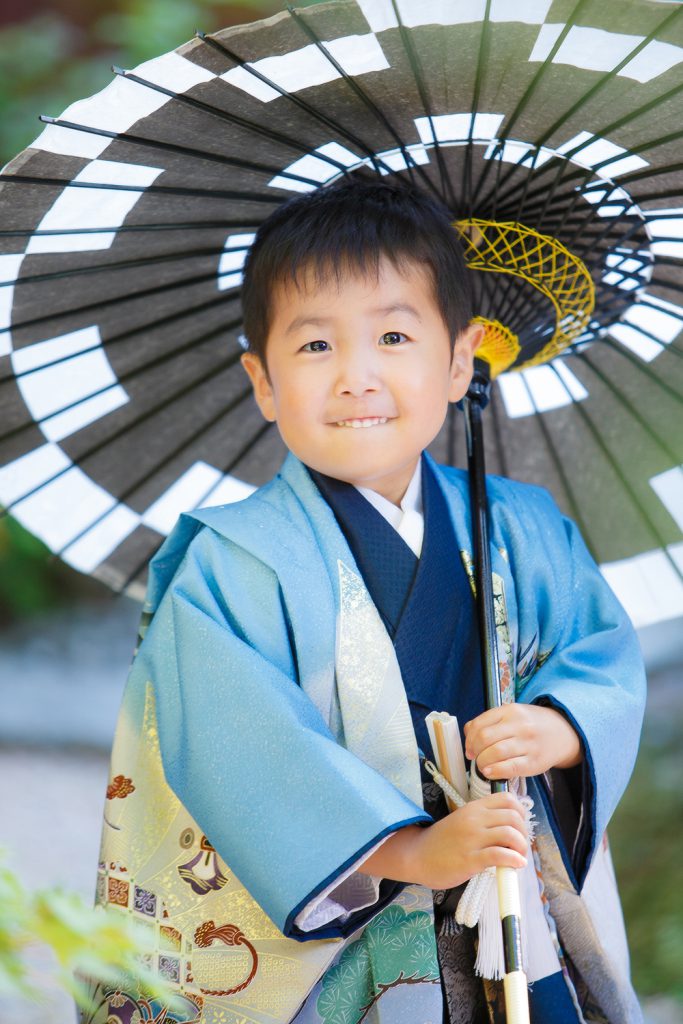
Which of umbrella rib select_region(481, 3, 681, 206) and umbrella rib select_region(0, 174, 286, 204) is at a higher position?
umbrella rib select_region(0, 174, 286, 204)

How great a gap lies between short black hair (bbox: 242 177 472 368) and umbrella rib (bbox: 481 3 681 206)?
169 mm

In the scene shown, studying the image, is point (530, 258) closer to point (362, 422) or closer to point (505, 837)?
point (362, 422)

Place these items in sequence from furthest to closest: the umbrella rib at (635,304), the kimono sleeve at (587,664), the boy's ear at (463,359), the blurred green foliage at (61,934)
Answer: the umbrella rib at (635,304) → the boy's ear at (463,359) → the kimono sleeve at (587,664) → the blurred green foliage at (61,934)

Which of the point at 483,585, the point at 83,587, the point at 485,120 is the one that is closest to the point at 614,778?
the point at 483,585

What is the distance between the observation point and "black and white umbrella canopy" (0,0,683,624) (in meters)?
1.52

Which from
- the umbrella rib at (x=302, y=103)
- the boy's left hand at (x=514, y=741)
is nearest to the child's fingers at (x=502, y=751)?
the boy's left hand at (x=514, y=741)

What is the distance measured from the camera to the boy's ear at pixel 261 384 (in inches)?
71.8

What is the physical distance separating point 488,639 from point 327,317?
534 millimetres

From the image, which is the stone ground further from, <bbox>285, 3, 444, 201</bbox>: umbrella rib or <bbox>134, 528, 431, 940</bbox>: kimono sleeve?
<bbox>285, 3, 444, 201</bbox>: umbrella rib

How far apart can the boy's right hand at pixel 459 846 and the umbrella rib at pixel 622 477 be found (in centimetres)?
91

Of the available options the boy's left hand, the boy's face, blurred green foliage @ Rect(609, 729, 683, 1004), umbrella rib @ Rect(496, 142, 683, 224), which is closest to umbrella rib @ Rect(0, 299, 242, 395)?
the boy's face

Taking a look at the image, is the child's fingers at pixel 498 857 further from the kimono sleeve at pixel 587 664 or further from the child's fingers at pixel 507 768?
the kimono sleeve at pixel 587 664

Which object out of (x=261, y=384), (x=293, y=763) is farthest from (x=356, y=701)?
(x=261, y=384)

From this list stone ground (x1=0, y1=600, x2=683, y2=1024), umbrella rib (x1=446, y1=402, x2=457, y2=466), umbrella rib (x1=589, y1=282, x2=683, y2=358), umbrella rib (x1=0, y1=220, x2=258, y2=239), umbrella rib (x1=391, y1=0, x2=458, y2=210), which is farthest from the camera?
stone ground (x1=0, y1=600, x2=683, y2=1024)
